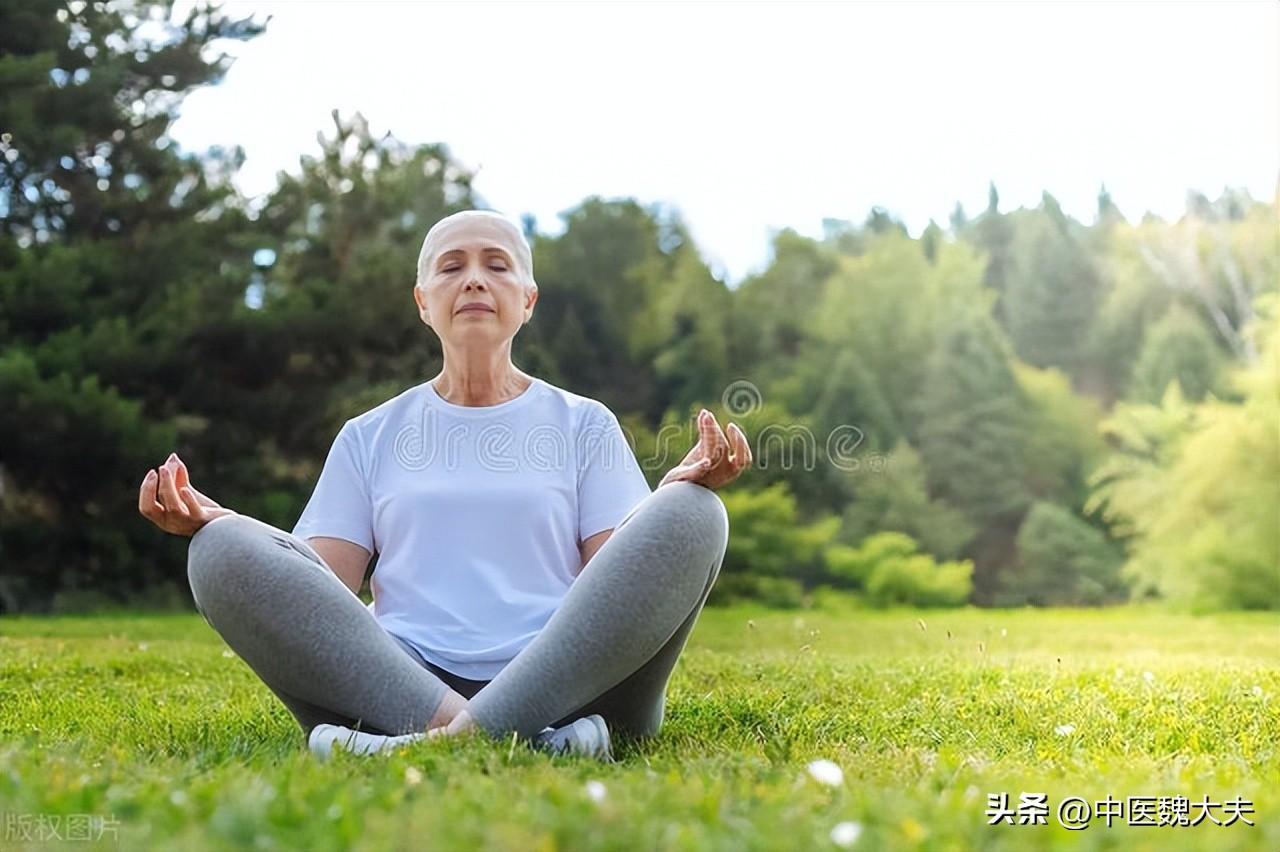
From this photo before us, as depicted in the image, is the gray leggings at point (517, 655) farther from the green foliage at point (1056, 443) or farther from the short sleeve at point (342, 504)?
the green foliage at point (1056, 443)

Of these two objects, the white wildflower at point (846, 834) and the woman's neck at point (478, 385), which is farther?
the woman's neck at point (478, 385)

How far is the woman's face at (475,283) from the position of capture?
10.3 feet

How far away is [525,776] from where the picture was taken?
90.7 inches

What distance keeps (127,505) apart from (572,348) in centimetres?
575

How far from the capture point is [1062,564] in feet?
58.5

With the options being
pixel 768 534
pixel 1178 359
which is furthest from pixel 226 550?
pixel 1178 359

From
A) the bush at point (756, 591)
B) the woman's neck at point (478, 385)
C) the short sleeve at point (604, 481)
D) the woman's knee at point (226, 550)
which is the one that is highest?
the woman's neck at point (478, 385)

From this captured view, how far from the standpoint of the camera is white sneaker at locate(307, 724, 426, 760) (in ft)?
8.66

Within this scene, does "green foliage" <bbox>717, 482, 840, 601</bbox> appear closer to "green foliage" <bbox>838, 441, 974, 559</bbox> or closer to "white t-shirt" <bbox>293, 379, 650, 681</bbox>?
"green foliage" <bbox>838, 441, 974, 559</bbox>

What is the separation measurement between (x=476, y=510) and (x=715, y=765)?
85 centimetres

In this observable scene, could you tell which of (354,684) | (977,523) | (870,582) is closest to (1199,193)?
(977,523)

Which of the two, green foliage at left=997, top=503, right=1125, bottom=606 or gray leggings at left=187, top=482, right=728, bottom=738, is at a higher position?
gray leggings at left=187, top=482, right=728, bottom=738

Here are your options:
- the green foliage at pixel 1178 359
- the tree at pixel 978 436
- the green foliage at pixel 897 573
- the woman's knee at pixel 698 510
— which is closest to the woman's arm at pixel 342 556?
the woman's knee at pixel 698 510

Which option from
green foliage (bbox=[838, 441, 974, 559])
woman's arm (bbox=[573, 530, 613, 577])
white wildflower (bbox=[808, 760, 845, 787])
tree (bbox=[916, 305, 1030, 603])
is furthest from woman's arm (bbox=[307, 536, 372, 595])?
tree (bbox=[916, 305, 1030, 603])
